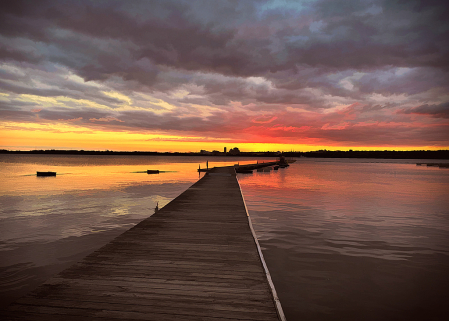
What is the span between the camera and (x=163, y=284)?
4605mm

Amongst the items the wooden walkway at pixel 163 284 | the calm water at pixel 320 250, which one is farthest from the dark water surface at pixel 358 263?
the wooden walkway at pixel 163 284

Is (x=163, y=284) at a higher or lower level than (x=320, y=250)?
higher

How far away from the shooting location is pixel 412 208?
17844mm

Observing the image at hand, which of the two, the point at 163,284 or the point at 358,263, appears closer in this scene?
the point at 163,284

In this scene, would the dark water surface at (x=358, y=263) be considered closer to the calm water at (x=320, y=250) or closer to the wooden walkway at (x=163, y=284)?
the calm water at (x=320, y=250)

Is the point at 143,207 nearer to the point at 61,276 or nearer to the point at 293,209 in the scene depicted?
the point at 293,209

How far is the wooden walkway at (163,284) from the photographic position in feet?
12.5

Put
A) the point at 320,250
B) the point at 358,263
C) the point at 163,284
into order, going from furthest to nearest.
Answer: the point at 320,250
the point at 358,263
the point at 163,284

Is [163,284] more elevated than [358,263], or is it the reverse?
[163,284]

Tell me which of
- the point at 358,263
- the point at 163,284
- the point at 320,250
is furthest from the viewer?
the point at 320,250

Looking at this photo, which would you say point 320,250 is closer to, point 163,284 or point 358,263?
point 358,263

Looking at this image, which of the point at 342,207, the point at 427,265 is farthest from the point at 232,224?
the point at 342,207

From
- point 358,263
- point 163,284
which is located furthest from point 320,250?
point 163,284

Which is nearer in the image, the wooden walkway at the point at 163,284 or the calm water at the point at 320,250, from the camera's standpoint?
the wooden walkway at the point at 163,284
